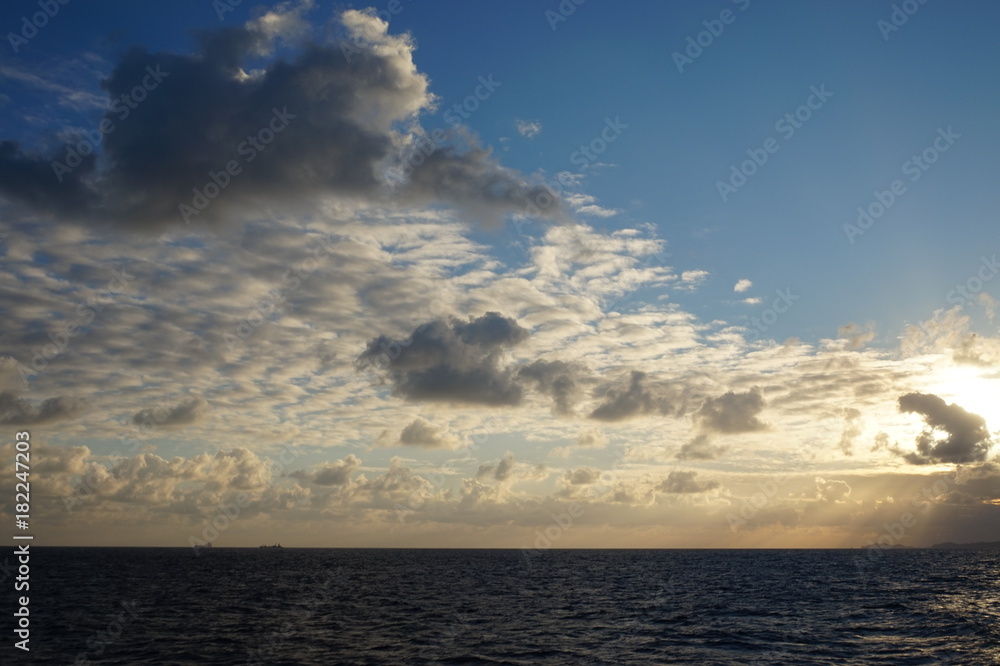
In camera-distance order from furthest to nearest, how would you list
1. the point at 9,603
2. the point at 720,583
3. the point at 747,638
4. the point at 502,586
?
1. the point at 720,583
2. the point at 502,586
3. the point at 9,603
4. the point at 747,638

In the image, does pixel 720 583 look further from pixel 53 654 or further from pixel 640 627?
pixel 53 654

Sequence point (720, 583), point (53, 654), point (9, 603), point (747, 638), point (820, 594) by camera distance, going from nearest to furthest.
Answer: point (53, 654) < point (747, 638) < point (9, 603) < point (820, 594) < point (720, 583)

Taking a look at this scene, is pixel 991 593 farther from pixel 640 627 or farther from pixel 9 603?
pixel 9 603

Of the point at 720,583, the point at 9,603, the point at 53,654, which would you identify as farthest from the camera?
the point at 720,583

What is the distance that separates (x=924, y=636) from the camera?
58781 millimetres

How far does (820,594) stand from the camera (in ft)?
318

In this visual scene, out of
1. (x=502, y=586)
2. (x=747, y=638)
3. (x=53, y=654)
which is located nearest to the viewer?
(x=53, y=654)

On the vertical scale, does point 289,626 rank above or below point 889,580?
above

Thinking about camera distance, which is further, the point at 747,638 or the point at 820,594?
the point at 820,594

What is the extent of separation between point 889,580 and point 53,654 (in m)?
136

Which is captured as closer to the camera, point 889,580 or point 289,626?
point 289,626

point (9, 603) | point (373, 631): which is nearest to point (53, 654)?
point (373, 631)

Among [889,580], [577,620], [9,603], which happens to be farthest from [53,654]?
[889,580]

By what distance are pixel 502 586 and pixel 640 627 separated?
178ft
